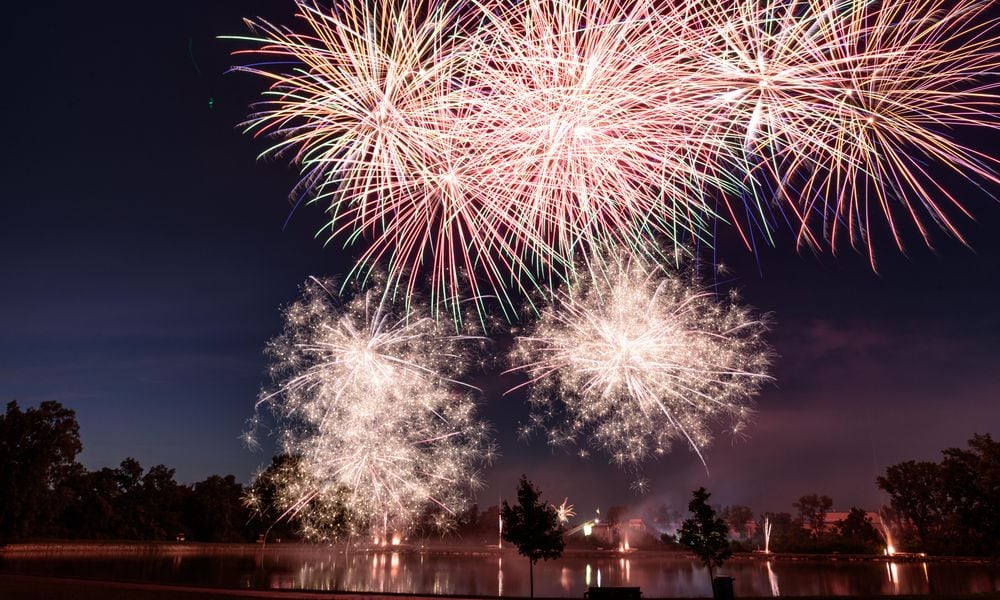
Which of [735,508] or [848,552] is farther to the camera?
[735,508]

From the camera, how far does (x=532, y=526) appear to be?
97.4 ft

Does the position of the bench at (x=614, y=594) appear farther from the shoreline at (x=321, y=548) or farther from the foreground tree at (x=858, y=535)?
the foreground tree at (x=858, y=535)

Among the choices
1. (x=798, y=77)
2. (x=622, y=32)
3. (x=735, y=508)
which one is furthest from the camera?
(x=735, y=508)

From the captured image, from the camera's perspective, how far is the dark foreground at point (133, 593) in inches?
762

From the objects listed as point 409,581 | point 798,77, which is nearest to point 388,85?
point 798,77

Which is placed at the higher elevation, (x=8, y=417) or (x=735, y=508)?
(x=8, y=417)

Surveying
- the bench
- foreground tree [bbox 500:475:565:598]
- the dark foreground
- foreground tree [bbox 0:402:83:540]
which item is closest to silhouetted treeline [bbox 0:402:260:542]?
foreground tree [bbox 0:402:83:540]

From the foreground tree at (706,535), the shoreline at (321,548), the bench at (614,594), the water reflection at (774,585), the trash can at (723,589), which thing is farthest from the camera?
the shoreline at (321,548)

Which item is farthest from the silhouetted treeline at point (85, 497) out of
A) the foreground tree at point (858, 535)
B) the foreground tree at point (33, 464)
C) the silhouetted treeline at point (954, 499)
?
the foreground tree at point (858, 535)

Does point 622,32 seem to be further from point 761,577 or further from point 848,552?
point 848,552

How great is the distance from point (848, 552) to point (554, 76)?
87.6 m

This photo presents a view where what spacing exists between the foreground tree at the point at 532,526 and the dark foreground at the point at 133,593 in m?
6.82

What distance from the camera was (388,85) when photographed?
16938 mm

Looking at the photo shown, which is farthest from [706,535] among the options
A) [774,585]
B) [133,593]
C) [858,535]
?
[858,535]
